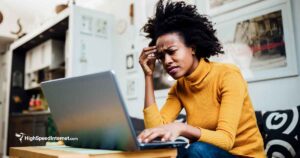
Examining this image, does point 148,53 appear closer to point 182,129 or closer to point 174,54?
point 174,54

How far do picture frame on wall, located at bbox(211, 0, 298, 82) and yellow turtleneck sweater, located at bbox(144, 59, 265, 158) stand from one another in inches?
33.9

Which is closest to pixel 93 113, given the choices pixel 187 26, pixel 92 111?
pixel 92 111

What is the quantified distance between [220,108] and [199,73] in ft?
0.70

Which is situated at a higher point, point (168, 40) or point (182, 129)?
point (168, 40)

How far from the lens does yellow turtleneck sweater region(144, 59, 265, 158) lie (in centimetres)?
101

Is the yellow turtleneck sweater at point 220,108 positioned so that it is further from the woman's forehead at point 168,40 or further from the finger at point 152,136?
the finger at point 152,136

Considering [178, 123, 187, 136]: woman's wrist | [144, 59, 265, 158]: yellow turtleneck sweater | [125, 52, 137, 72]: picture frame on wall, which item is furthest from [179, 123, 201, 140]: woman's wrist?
[125, 52, 137, 72]: picture frame on wall

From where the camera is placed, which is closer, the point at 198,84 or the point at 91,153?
the point at 91,153

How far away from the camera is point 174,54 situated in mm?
1202

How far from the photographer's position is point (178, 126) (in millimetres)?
831

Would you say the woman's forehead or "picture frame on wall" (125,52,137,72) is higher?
"picture frame on wall" (125,52,137,72)

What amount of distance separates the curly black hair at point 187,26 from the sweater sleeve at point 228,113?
0.20m

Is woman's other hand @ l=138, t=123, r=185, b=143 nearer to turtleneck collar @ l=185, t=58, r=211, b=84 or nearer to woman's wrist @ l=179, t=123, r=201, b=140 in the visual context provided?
woman's wrist @ l=179, t=123, r=201, b=140

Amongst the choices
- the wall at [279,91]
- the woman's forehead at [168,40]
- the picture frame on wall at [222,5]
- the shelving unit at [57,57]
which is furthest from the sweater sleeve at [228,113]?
the shelving unit at [57,57]
